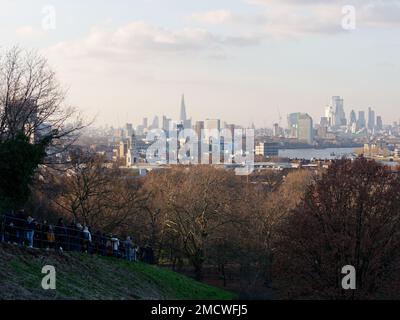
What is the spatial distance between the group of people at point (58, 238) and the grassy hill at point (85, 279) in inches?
21.6

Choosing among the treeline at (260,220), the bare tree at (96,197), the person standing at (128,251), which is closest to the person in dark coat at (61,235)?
the person standing at (128,251)

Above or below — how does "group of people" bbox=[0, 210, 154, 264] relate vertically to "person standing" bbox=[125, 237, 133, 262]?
above

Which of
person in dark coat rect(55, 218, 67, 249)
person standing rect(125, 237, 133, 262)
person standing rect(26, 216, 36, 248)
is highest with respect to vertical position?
person standing rect(26, 216, 36, 248)

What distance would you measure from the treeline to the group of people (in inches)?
278

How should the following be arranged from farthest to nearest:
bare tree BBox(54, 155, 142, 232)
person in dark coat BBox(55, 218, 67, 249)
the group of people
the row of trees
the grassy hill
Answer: bare tree BBox(54, 155, 142, 232) < the row of trees < person in dark coat BBox(55, 218, 67, 249) < the group of people < the grassy hill

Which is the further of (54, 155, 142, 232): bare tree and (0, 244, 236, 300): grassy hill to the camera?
(54, 155, 142, 232): bare tree

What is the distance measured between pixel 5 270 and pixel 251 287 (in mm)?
25424

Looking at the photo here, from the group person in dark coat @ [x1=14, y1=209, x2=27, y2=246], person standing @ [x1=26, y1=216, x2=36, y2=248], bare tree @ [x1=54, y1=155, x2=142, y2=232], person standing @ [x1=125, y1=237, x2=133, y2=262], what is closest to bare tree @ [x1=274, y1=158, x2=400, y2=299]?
person standing @ [x1=125, y1=237, x2=133, y2=262]

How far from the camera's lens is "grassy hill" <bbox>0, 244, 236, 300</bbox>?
1778cm

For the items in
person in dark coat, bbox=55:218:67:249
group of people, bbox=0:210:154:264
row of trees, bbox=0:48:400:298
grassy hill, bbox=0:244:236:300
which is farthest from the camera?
row of trees, bbox=0:48:400:298

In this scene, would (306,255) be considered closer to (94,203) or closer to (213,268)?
(94,203)

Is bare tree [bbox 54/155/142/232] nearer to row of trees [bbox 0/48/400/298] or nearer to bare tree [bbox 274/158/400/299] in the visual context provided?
row of trees [bbox 0/48/400/298]

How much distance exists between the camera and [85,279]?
71.7 ft

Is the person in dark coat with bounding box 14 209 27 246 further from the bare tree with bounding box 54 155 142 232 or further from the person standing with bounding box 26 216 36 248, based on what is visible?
the bare tree with bounding box 54 155 142 232
